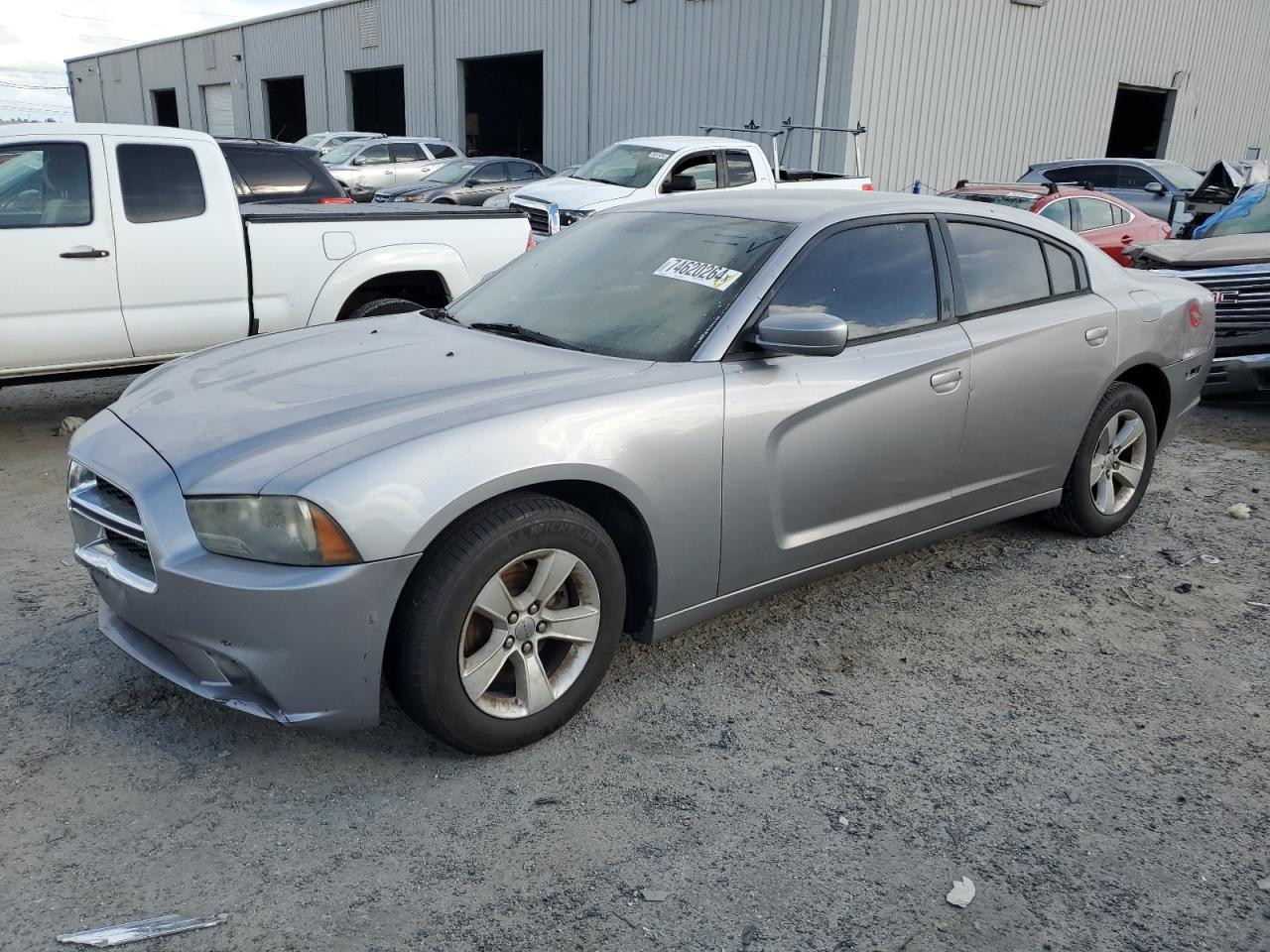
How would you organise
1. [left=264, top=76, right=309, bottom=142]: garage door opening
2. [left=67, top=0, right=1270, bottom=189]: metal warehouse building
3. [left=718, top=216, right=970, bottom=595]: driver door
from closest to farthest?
[left=718, top=216, right=970, bottom=595]: driver door → [left=67, top=0, right=1270, bottom=189]: metal warehouse building → [left=264, top=76, right=309, bottom=142]: garage door opening

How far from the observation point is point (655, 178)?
517 inches

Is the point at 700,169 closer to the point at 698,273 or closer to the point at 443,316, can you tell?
the point at 443,316

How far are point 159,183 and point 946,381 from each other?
196 inches

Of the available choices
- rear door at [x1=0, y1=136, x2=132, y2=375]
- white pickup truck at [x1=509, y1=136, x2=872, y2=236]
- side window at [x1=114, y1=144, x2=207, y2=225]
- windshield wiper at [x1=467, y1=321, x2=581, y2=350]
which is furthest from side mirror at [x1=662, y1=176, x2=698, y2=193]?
windshield wiper at [x1=467, y1=321, x2=581, y2=350]

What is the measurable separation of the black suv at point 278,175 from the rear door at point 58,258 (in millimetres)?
3039

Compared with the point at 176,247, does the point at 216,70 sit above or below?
above

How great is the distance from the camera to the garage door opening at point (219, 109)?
124ft

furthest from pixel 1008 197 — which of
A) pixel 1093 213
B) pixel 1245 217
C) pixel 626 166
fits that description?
pixel 626 166

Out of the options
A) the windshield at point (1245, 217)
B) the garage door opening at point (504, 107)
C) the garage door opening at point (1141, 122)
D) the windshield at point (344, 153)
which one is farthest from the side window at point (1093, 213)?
the garage door opening at point (504, 107)

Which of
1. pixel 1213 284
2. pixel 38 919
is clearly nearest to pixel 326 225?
pixel 38 919

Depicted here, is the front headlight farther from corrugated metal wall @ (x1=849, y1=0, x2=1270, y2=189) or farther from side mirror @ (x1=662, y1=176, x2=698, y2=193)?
corrugated metal wall @ (x1=849, y1=0, x2=1270, y2=189)

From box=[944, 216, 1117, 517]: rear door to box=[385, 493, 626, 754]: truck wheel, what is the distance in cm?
174

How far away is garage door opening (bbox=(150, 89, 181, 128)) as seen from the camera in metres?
42.8

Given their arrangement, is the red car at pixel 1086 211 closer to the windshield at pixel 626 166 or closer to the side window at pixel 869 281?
the windshield at pixel 626 166
